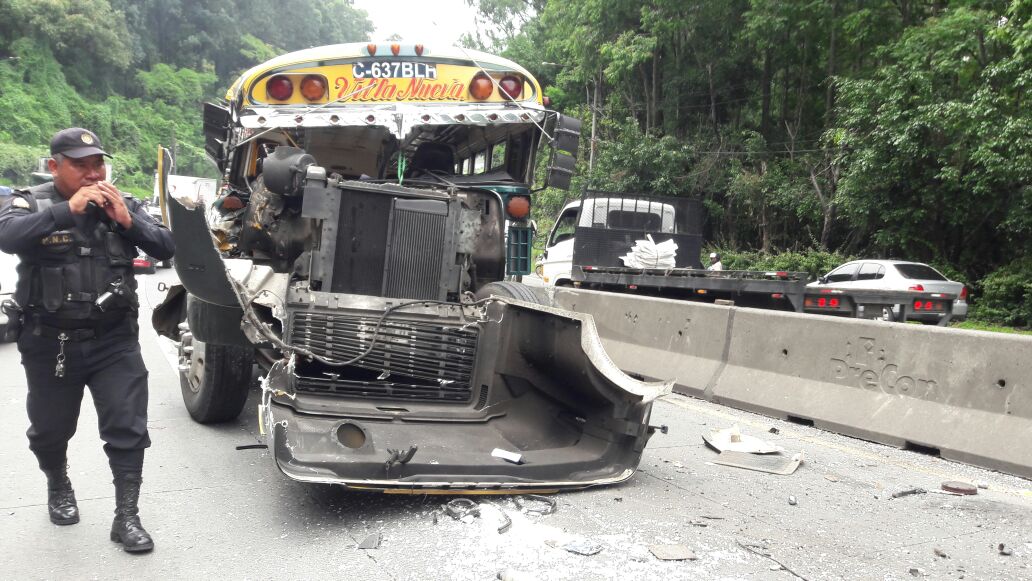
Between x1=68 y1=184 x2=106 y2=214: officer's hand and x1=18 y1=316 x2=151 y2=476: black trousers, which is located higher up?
x1=68 y1=184 x2=106 y2=214: officer's hand

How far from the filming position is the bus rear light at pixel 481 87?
675cm

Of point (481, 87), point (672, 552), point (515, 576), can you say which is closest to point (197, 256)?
point (515, 576)

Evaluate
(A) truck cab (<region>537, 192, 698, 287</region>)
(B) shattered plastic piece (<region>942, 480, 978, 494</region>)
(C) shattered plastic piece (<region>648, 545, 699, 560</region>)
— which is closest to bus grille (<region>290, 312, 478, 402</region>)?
(C) shattered plastic piece (<region>648, 545, 699, 560</region>)

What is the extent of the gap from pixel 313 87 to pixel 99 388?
11.2ft

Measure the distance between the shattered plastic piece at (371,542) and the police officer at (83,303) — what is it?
0.95 metres

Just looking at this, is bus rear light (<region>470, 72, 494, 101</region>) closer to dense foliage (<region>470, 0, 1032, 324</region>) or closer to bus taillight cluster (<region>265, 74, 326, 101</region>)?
bus taillight cluster (<region>265, 74, 326, 101</region>)

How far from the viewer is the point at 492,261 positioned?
269 inches

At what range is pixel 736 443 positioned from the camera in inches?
237

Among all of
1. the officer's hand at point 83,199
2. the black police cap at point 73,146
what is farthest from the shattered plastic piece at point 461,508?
the black police cap at point 73,146

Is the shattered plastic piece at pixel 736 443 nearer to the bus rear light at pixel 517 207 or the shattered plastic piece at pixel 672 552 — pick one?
the shattered plastic piece at pixel 672 552

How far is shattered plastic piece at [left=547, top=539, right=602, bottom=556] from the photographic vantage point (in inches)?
150

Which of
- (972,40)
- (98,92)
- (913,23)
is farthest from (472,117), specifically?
(98,92)

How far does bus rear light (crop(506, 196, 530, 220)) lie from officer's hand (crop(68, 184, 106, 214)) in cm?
381

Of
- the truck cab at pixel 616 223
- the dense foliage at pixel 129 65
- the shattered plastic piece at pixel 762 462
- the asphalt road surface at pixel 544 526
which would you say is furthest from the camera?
the dense foliage at pixel 129 65
